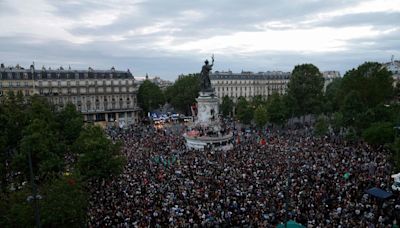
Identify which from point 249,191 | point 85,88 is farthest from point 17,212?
point 85,88

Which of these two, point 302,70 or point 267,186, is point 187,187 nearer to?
point 267,186

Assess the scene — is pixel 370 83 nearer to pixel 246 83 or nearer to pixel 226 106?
pixel 226 106

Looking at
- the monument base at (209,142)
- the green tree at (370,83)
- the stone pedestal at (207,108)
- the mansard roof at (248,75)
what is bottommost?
the monument base at (209,142)

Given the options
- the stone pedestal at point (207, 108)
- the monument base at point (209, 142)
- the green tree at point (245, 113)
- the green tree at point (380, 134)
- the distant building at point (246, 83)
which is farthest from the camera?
the distant building at point (246, 83)

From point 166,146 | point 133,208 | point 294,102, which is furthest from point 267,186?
point 294,102

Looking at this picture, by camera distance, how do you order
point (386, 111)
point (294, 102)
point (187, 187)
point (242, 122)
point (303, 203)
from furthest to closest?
point (242, 122) < point (294, 102) < point (386, 111) < point (187, 187) < point (303, 203)

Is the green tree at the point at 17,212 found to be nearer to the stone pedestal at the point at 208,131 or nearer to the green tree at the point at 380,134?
the stone pedestal at the point at 208,131

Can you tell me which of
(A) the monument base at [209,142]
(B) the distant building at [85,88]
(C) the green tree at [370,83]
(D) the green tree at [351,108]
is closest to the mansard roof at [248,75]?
(B) the distant building at [85,88]
